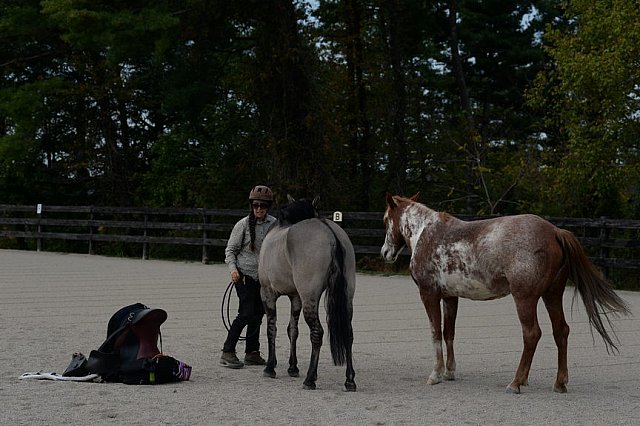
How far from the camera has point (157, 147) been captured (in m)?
27.4

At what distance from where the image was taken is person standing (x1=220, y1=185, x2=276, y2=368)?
8492 mm

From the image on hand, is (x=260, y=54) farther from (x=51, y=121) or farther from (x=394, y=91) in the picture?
(x=51, y=121)

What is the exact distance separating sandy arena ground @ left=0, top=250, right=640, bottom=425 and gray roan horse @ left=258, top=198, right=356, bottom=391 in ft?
1.07

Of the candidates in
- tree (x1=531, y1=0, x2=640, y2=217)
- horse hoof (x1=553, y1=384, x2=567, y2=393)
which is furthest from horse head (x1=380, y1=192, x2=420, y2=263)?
tree (x1=531, y1=0, x2=640, y2=217)

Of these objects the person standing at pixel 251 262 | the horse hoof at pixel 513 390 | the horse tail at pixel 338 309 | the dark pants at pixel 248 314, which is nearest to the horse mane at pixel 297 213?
the person standing at pixel 251 262

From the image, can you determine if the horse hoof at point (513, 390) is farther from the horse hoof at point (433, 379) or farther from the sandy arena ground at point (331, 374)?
the horse hoof at point (433, 379)

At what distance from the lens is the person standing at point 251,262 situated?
8492 mm

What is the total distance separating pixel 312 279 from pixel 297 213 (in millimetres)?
873

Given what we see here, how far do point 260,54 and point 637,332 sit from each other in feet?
44.4

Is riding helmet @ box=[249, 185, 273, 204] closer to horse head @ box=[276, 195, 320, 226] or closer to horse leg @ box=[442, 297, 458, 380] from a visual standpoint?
horse head @ box=[276, 195, 320, 226]

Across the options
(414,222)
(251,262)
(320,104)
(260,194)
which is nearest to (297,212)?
(260,194)

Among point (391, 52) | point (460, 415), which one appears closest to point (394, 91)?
point (391, 52)

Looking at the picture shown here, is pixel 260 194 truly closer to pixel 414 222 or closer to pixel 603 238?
pixel 414 222

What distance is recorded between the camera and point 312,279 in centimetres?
743
